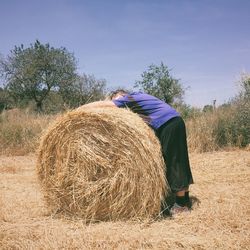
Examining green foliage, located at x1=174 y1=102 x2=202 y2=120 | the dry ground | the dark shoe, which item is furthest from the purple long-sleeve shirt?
green foliage, located at x1=174 y1=102 x2=202 y2=120

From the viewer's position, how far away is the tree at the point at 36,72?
28.2 meters

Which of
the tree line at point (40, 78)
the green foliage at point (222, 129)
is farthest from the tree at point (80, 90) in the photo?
the green foliage at point (222, 129)

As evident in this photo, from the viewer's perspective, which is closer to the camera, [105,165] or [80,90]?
[105,165]

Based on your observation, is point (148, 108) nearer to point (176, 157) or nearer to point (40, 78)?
point (176, 157)

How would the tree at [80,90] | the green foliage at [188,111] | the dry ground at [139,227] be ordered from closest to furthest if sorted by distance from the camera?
the dry ground at [139,227]
the green foliage at [188,111]
the tree at [80,90]

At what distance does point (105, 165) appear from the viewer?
15.6 ft

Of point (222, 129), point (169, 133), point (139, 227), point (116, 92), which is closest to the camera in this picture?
point (139, 227)

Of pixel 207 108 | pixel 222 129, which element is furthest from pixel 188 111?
pixel 222 129

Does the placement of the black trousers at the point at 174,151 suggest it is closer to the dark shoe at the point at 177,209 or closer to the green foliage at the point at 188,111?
the dark shoe at the point at 177,209

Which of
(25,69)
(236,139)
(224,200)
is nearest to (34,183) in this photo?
(224,200)

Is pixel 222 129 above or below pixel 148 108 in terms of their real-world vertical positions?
below

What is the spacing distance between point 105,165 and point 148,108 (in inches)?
37.9

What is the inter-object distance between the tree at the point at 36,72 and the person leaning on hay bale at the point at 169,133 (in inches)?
913

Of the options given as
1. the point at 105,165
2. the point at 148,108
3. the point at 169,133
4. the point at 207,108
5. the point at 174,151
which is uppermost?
the point at 207,108
